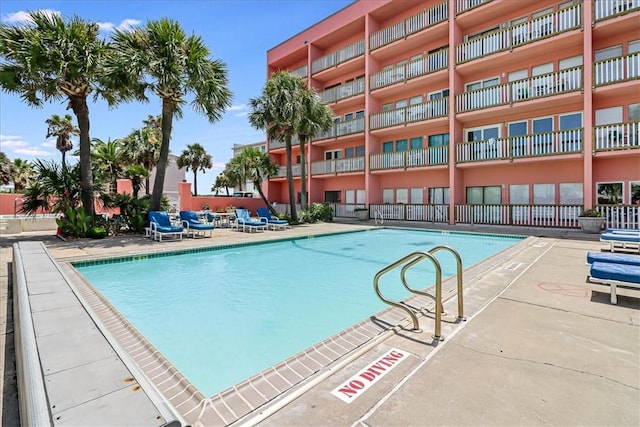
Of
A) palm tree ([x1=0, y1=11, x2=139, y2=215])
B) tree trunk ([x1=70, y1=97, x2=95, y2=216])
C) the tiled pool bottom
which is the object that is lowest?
the tiled pool bottom

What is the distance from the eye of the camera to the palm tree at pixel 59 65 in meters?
11.0

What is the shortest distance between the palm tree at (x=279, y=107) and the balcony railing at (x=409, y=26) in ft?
23.2

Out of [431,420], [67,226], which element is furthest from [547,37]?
[67,226]

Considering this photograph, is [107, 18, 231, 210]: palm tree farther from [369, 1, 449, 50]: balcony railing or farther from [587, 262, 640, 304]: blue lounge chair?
[587, 262, 640, 304]: blue lounge chair

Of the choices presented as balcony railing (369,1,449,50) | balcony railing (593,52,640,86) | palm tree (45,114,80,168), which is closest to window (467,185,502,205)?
balcony railing (593,52,640,86)

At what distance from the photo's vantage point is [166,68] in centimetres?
1229

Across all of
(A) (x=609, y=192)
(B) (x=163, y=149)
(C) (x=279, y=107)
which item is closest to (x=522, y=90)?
(A) (x=609, y=192)

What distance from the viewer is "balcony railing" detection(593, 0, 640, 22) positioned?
13241 mm

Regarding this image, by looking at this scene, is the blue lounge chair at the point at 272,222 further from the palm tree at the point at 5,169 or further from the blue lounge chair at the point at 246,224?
the palm tree at the point at 5,169

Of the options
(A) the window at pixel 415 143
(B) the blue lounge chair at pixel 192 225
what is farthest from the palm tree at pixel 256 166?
(A) the window at pixel 415 143

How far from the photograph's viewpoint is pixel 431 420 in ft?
7.20

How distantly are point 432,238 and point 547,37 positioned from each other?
11.6m

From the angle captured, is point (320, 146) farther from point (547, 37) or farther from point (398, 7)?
point (547, 37)

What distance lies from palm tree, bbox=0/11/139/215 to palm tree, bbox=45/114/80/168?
951 inches
